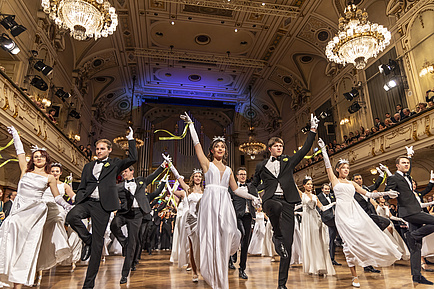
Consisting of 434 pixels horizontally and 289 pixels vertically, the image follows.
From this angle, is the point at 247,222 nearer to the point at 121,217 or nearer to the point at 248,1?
the point at 121,217

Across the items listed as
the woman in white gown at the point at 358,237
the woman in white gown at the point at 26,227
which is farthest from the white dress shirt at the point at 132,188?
the woman in white gown at the point at 358,237

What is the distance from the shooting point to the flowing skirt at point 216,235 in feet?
8.93

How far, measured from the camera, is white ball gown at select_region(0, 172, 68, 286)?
2.96m

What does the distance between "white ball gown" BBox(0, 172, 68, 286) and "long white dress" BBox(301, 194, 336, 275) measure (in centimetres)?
360

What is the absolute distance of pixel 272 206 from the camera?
314 cm

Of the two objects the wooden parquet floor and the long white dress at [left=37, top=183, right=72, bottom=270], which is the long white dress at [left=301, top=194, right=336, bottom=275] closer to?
the wooden parquet floor

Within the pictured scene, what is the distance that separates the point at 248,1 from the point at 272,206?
408 inches

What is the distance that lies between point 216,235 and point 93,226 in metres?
1.29

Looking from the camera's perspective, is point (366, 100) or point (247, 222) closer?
point (247, 222)

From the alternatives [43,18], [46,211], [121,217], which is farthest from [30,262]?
[43,18]

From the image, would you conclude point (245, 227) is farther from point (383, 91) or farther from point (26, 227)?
point (383, 91)

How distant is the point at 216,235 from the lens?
2814 mm

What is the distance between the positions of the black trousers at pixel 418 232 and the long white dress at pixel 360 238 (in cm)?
27

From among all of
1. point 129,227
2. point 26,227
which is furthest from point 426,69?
point 26,227
